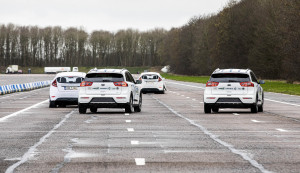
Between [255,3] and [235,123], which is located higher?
[255,3]

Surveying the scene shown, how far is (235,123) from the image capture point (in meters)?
19.0

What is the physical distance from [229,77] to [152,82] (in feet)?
70.4

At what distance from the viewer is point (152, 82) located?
44.9m

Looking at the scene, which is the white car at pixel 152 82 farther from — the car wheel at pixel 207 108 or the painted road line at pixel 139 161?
the painted road line at pixel 139 161

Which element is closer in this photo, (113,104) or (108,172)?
(108,172)

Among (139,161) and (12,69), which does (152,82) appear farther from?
(12,69)

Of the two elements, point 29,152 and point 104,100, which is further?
point 104,100

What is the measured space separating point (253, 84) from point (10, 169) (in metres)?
15.1

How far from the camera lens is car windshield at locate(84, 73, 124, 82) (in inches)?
902

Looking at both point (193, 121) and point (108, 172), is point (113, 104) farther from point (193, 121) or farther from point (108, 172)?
point (108, 172)

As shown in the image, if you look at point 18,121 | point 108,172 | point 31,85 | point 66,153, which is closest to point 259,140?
point 66,153

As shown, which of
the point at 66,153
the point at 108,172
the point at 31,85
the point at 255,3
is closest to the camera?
the point at 108,172

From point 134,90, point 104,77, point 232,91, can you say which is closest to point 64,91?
point 134,90

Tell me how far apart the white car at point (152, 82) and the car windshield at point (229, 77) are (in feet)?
68.2
